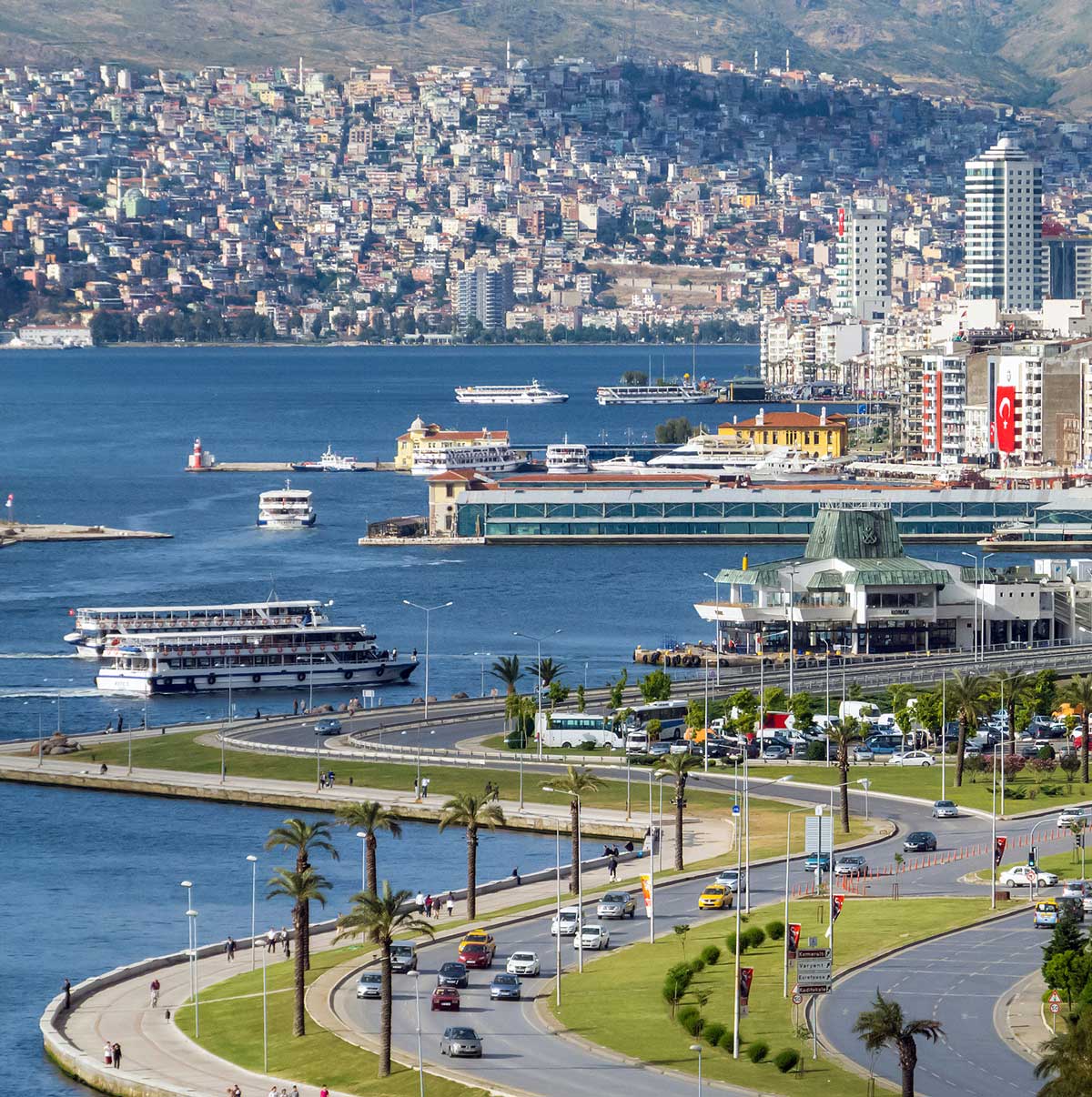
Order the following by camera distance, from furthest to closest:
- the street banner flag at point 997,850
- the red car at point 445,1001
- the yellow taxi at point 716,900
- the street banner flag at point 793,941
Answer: the street banner flag at point 997,850, the yellow taxi at point 716,900, the street banner flag at point 793,941, the red car at point 445,1001

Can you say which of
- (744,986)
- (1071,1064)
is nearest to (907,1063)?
(1071,1064)

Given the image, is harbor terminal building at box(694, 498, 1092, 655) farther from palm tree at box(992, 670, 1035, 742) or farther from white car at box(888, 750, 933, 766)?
white car at box(888, 750, 933, 766)

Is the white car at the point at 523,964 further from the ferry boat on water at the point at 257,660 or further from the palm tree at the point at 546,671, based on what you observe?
the ferry boat on water at the point at 257,660

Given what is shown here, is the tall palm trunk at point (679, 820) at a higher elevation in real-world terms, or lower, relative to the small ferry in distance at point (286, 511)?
lower

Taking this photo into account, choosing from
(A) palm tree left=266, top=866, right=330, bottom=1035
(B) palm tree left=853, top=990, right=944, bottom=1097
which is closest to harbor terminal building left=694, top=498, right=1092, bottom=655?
(A) palm tree left=266, top=866, right=330, bottom=1035

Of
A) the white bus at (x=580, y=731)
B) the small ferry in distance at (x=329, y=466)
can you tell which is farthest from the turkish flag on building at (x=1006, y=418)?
the white bus at (x=580, y=731)

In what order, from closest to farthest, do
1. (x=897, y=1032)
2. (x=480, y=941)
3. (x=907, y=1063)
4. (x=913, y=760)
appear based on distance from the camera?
(x=907, y=1063) → (x=897, y=1032) → (x=480, y=941) → (x=913, y=760)

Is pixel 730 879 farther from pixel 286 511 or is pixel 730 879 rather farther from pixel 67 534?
pixel 286 511
